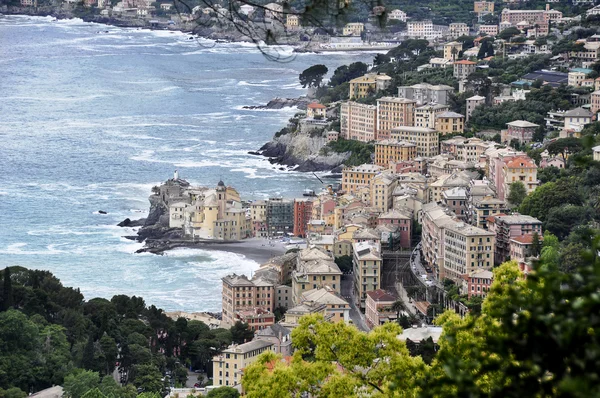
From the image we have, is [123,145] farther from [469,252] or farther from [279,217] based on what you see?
[469,252]

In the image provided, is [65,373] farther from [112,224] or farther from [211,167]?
[211,167]

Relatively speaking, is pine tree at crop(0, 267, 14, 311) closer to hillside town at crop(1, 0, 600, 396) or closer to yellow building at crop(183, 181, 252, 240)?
hillside town at crop(1, 0, 600, 396)

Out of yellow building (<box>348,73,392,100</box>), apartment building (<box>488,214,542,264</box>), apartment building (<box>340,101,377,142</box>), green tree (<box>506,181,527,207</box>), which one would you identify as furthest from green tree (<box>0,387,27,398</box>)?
yellow building (<box>348,73,392,100</box>)

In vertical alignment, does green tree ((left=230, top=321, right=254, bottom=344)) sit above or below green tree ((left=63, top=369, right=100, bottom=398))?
below

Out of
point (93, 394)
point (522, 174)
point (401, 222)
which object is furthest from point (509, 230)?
point (93, 394)

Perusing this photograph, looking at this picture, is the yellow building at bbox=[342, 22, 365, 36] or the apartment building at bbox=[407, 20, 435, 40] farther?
the yellow building at bbox=[342, 22, 365, 36]
